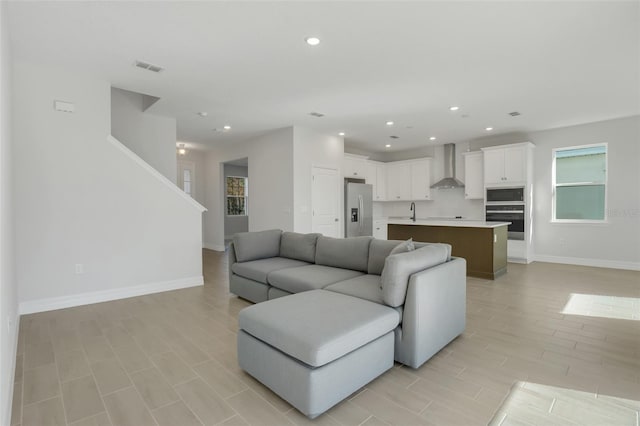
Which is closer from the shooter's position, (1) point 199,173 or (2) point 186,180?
(2) point 186,180

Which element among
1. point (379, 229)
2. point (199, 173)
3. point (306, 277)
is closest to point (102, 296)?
point (306, 277)

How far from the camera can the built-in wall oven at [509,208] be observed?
21.1ft

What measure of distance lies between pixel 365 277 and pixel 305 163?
3526 millimetres

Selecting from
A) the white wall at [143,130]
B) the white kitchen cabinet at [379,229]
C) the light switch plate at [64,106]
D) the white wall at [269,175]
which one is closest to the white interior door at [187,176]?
the white wall at [269,175]

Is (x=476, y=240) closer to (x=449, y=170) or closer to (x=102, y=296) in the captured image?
(x=449, y=170)

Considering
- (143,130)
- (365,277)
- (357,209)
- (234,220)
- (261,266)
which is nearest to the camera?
(365,277)

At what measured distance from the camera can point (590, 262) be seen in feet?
20.0

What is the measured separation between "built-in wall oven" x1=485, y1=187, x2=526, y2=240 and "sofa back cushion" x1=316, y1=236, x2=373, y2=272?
458 cm

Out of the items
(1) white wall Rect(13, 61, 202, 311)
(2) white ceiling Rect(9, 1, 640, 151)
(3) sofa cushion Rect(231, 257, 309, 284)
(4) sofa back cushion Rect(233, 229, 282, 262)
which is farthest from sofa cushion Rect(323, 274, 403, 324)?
(1) white wall Rect(13, 61, 202, 311)

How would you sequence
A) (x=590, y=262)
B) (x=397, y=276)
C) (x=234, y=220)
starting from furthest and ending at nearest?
(x=234, y=220), (x=590, y=262), (x=397, y=276)

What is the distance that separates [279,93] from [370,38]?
1.75m

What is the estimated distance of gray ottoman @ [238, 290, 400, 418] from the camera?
176 cm

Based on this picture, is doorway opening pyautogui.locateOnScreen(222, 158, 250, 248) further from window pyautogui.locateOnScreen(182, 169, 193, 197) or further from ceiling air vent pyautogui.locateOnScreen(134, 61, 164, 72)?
ceiling air vent pyautogui.locateOnScreen(134, 61, 164, 72)

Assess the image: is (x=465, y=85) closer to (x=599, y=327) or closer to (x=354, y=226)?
(x=599, y=327)
